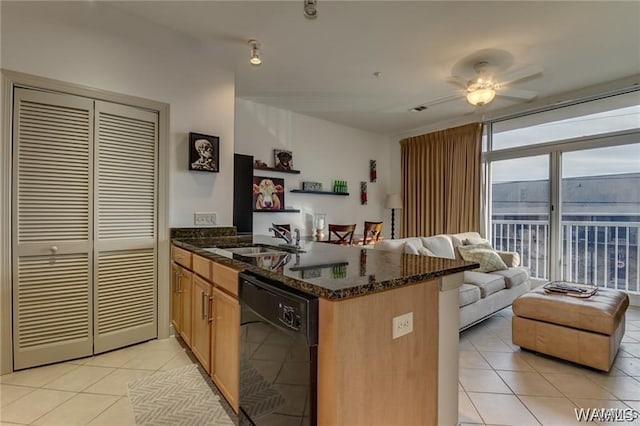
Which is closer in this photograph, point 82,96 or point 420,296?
point 420,296

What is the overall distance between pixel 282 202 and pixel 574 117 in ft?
14.0

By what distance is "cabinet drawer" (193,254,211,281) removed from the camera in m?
1.90

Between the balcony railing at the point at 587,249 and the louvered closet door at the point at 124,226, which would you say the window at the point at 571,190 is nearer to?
the balcony railing at the point at 587,249

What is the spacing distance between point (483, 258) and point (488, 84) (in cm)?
195

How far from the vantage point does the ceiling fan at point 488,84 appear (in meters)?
3.18

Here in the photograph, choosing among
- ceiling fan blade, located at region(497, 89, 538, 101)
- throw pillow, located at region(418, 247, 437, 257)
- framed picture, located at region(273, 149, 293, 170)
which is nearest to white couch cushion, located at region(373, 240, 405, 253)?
throw pillow, located at region(418, 247, 437, 257)

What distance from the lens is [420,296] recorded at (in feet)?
4.22

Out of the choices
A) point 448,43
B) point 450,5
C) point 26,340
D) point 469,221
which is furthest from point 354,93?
point 26,340

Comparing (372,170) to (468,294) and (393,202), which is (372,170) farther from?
(468,294)

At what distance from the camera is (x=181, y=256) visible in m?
2.45

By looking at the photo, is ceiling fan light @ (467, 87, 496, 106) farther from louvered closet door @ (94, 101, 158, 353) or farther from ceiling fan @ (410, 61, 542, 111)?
louvered closet door @ (94, 101, 158, 353)

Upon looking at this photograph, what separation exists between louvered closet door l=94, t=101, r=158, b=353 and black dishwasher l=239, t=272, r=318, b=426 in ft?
5.25

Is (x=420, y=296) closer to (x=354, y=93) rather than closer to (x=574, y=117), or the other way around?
(x=354, y=93)

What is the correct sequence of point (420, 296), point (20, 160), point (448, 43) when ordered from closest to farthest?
point (420, 296) → point (20, 160) → point (448, 43)
